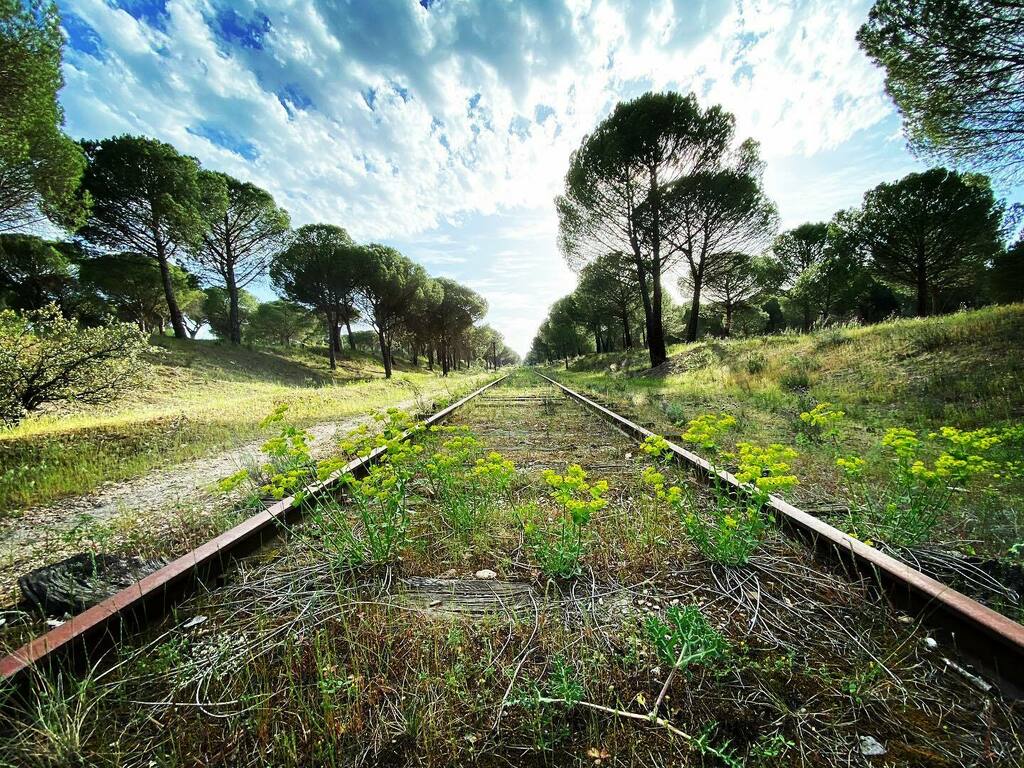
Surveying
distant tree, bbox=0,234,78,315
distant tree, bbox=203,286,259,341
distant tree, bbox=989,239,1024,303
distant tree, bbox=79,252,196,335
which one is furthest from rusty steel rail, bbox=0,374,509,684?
distant tree, bbox=203,286,259,341

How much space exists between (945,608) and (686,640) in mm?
1032

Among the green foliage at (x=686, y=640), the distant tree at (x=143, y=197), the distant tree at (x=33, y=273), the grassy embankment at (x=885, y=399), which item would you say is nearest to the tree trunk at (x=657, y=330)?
the grassy embankment at (x=885, y=399)

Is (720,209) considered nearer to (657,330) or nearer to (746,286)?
(657,330)

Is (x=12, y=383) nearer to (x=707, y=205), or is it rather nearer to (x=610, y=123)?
(x=610, y=123)

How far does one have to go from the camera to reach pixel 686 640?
1279 mm

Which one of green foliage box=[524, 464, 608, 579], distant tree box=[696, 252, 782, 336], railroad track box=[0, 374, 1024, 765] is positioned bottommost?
railroad track box=[0, 374, 1024, 765]

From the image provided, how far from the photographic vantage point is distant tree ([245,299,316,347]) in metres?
44.3

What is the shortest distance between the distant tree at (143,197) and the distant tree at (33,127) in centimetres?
794

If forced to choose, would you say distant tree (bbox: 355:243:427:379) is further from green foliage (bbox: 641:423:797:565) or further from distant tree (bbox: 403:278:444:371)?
green foliage (bbox: 641:423:797:565)

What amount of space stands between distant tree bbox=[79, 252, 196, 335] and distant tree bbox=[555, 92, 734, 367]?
2147 centimetres

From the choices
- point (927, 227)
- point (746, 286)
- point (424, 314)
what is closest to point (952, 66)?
point (927, 227)

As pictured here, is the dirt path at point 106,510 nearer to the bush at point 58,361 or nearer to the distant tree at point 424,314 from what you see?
the bush at point 58,361

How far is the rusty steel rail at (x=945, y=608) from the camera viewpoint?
3.92 ft

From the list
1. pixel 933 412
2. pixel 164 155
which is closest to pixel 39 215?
pixel 164 155
